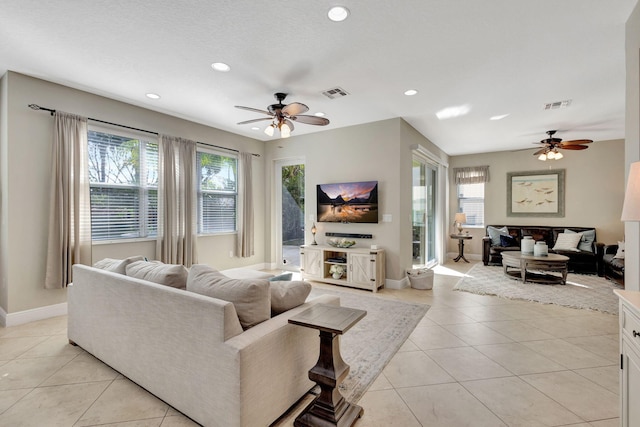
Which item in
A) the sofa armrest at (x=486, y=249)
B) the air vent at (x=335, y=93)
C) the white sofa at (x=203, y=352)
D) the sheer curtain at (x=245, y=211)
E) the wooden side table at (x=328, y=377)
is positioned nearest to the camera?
the white sofa at (x=203, y=352)

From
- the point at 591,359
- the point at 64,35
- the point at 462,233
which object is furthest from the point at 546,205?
the point at 64,35

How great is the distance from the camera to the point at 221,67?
3.14 m

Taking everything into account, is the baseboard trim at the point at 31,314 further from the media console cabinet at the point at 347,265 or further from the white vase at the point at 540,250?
the white vase at the point at 540,250

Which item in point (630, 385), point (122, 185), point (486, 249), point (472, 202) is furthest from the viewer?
point (472, 202)

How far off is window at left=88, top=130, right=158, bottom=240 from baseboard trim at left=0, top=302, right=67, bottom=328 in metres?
0.92

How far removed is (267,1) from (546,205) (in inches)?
302

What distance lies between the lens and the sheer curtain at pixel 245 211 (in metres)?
5.82

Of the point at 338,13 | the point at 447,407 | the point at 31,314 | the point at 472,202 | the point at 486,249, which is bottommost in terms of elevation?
the point at 447,407

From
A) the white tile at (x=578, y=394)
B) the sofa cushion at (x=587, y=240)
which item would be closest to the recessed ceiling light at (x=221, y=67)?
the white tile at (x=578, y=394)

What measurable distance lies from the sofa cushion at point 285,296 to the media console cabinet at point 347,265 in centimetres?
278

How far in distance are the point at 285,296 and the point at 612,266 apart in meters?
6.19

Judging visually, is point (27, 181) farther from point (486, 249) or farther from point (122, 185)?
Result: point (486, 249)

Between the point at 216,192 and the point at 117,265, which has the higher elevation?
the point at 216,192

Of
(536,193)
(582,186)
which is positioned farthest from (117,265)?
(582,186)
